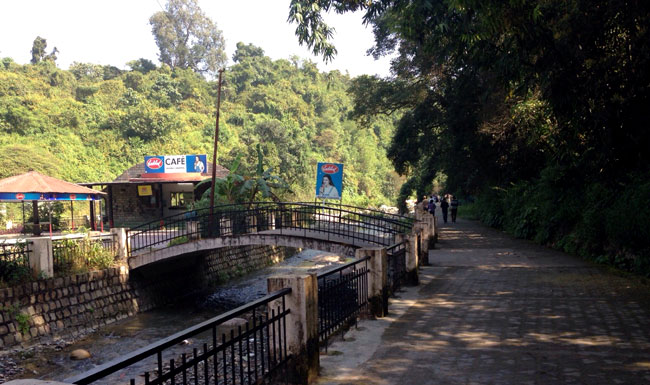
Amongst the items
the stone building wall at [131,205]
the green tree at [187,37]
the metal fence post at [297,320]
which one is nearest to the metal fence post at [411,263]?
the metal fence post at [297,320]

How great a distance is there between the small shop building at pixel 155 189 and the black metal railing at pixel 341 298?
2673 centimetres

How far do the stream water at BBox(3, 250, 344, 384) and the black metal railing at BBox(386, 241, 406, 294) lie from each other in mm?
5376

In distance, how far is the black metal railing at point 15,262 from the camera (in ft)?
42.3

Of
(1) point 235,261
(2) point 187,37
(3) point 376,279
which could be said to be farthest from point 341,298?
(2) point 187,37

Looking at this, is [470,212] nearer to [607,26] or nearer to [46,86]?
[607,26]

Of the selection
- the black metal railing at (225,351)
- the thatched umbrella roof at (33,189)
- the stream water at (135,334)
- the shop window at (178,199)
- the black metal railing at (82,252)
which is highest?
the thatched umbrella roof at (33,189)

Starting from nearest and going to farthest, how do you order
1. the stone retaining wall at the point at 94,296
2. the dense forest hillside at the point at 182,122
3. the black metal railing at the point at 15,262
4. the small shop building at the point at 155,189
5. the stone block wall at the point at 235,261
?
the stone retaining wall at the point at 94,296, the black metal railing at the point at 15,262, the stone block wall at the point at 235,261, the small shop building at the point at 155,189, the dense forest hillside at the point at 182,122

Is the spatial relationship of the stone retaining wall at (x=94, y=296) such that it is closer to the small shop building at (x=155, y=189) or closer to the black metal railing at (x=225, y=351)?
the black metal railing at (x=225, y=351)

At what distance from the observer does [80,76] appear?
64.6 m

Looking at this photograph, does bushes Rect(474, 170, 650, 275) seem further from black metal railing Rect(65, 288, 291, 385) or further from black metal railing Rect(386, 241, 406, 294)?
black metal railing Rect(65, 288, 291, 385)

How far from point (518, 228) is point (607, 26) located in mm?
14153

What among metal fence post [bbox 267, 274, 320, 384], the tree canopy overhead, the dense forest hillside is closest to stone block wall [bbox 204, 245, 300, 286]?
the dense forest hillside

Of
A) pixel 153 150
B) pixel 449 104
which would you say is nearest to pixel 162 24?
pixel 153 150

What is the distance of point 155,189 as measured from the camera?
1425 inches
